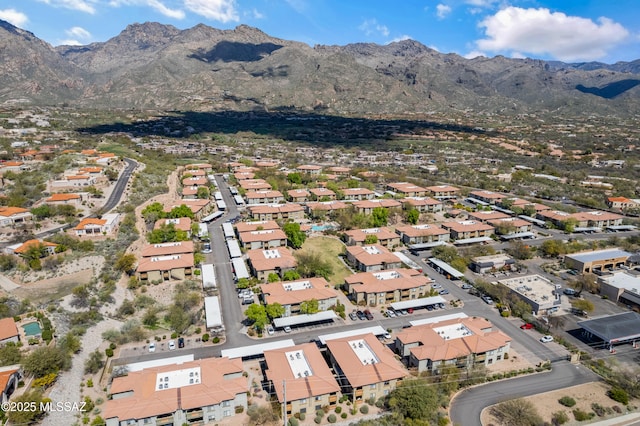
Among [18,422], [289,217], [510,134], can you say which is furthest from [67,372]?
[510,134]

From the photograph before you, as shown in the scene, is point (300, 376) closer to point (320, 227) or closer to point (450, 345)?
point (450, 345)

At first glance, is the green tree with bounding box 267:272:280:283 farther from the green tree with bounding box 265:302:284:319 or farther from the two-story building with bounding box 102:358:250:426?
the two-story building with bounding box 102:358:250:426

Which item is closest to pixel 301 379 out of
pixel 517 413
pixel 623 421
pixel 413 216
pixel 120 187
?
pixel 517 413

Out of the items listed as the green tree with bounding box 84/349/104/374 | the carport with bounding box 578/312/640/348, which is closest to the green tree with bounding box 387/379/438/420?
the carport with bounding box 578/312/640/348

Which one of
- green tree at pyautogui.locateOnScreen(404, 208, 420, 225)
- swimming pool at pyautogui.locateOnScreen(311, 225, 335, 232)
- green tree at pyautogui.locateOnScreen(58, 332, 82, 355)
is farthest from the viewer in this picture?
green tree at pyautogui.locateOnScreen(404, 208, 420, 225)

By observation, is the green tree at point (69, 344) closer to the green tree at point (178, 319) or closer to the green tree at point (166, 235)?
the green tree at point (178, 319)

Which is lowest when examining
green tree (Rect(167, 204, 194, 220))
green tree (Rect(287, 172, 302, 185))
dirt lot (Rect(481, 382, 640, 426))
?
dirt lot (Rect(481, 382, 640, 426))
